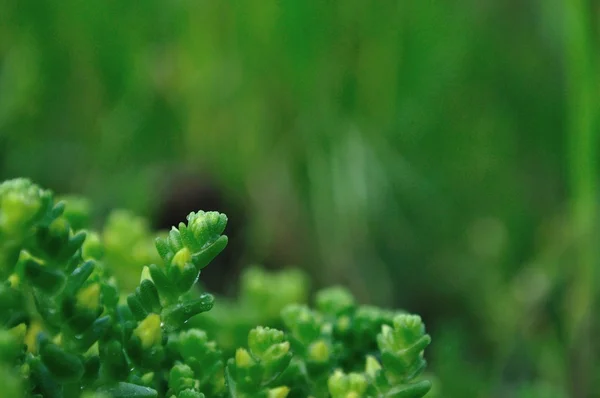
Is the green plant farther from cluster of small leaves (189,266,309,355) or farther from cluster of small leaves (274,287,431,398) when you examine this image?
cluster of small leaves (189,266,309,355)

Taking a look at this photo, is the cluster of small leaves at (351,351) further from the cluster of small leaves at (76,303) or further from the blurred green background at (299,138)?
the blurred green background at (299,138)

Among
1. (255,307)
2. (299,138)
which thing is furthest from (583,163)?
(299,138)

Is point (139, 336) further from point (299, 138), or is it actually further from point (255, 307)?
point (299, 138)

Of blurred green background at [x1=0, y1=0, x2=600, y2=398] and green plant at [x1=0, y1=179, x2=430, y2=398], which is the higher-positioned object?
blurred green background at [x1=0, y1=0, x2=600, y2=398]

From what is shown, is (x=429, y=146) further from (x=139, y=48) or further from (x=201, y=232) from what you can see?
(x=201, y=232)

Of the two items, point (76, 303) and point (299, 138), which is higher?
point (299, 138)

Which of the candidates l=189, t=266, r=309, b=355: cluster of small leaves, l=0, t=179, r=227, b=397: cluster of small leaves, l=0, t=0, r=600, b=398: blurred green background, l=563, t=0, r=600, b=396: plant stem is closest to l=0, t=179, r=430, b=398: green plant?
l=0, t=179, r=227, b=397: cluster of small leaves
